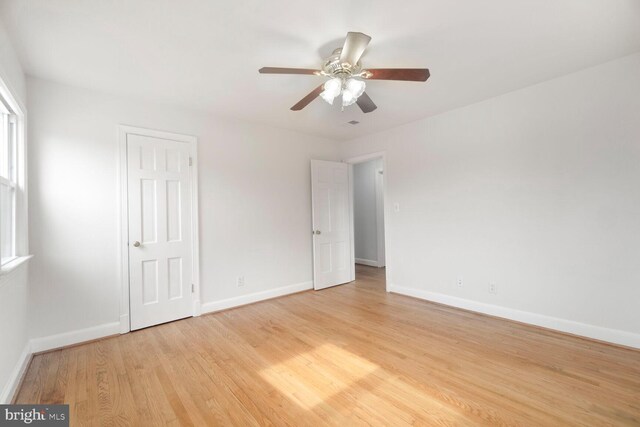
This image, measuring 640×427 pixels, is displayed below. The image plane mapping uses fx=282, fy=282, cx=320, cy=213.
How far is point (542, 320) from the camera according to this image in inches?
113

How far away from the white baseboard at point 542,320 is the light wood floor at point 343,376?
9 centimetres

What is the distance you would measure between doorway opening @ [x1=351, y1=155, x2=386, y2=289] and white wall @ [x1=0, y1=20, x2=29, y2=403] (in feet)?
15.8

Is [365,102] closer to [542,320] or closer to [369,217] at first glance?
[542,320]

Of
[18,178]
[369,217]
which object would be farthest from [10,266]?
[369,217]

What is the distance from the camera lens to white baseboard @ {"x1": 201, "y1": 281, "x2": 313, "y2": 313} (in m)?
3.51

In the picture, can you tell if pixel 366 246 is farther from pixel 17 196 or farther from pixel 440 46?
pixel 17 196

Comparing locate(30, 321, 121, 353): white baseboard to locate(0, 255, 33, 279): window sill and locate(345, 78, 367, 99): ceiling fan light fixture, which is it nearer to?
locate(0, 255, 33, 279): window sill

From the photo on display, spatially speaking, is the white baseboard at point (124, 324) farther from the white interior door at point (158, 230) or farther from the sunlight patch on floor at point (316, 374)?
the sunlight patch on floor at point (316, 374)

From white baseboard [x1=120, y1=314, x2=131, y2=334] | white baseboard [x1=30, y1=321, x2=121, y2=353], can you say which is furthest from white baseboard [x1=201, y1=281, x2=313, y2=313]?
white baseboard [x1=30, y1=321, x2=121, y2=353]

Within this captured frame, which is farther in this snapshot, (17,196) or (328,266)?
(328,266)

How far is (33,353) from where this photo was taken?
8.11ft

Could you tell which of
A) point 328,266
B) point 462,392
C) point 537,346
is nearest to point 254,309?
point 328,266

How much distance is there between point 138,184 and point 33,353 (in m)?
1.73

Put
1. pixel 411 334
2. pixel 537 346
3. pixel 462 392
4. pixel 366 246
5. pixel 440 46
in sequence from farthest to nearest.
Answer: pixel 366 246
pixel 411 334
pixel 537 346
pixel 440 46
pixel 462 392
